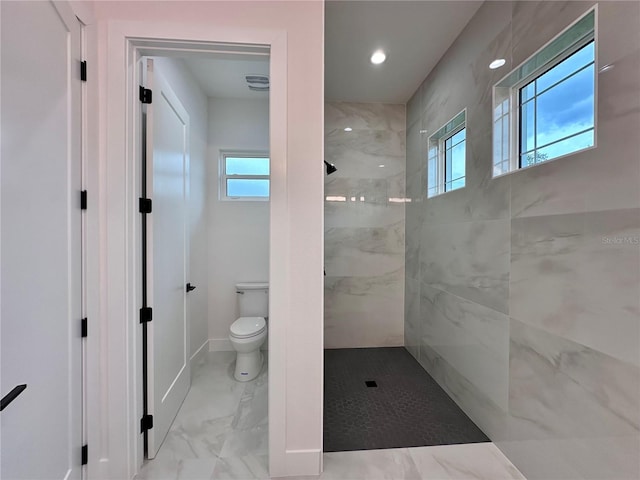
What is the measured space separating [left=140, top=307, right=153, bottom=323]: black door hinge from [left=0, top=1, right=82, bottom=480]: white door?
27 cm

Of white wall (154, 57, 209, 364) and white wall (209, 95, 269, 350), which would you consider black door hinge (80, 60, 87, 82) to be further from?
white wall (209, 95, 269, 350)

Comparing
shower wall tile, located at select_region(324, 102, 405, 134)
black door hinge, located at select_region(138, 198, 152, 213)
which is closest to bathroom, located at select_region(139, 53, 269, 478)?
black door hinge, located at select_region(138, 198, 152, 213)

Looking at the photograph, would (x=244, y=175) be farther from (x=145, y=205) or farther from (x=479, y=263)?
(x=479, y=263)

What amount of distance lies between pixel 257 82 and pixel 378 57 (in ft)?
3.82

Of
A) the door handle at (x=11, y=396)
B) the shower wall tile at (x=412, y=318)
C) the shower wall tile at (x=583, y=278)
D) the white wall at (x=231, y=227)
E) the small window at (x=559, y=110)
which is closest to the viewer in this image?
the door handle at (x=11, y=396)

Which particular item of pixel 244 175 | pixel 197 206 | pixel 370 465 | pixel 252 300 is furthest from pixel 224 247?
pixel 370 465

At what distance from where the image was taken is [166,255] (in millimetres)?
1672

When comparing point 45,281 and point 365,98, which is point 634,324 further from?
point 365,98

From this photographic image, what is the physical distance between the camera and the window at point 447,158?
7.27 ft

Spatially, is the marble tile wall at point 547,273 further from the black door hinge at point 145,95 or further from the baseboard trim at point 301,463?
the black door hinge at point 145,95

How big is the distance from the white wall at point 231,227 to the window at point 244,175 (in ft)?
0.34

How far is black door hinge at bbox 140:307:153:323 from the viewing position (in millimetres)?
1441

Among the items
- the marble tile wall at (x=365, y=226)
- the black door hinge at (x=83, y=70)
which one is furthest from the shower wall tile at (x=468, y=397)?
the black door hinge at (x=83, y=70)

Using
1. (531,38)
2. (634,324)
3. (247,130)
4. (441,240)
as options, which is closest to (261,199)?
(247,130)
